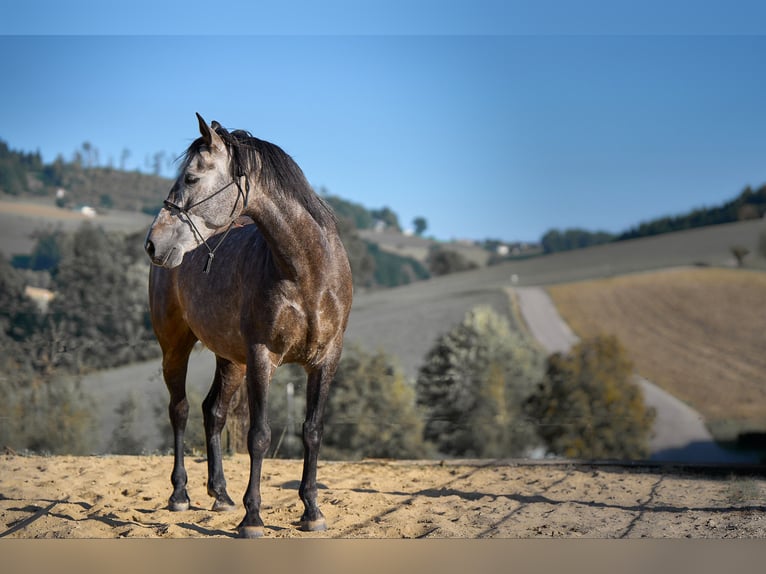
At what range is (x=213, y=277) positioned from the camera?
4.68m

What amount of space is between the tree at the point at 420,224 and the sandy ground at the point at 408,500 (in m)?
4.84

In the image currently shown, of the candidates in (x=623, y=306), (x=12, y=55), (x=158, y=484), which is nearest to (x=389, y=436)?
(x=623, y=306)

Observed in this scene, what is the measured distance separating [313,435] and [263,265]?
3.32 feet

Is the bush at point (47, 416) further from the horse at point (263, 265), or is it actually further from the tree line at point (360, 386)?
the horse at point (263, 265)

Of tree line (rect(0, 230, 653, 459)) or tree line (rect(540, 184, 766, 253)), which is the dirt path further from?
tree line (rect(540, 184, 766, 253))

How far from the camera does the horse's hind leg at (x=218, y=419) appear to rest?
5004 mm

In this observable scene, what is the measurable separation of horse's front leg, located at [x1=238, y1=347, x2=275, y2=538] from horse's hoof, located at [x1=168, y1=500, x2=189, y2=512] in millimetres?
1054

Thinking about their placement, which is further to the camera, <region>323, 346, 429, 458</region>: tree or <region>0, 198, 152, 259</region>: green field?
<region>323, 346, 429, 458</region>: tree

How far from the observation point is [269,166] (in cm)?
414

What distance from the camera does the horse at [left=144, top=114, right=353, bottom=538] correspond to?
12.9ft

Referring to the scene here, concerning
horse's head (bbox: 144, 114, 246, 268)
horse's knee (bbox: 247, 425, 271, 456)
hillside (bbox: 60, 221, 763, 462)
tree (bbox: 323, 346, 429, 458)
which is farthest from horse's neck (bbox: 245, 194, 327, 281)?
tree (bbox: 323, 346, 429, 458)

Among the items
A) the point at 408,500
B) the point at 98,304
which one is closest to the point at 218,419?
the point at 408,500

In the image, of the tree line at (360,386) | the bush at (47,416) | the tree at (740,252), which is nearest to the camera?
the bush at (47,416)

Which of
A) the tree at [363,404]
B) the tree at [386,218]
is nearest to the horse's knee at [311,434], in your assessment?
the tree at [363,404]
